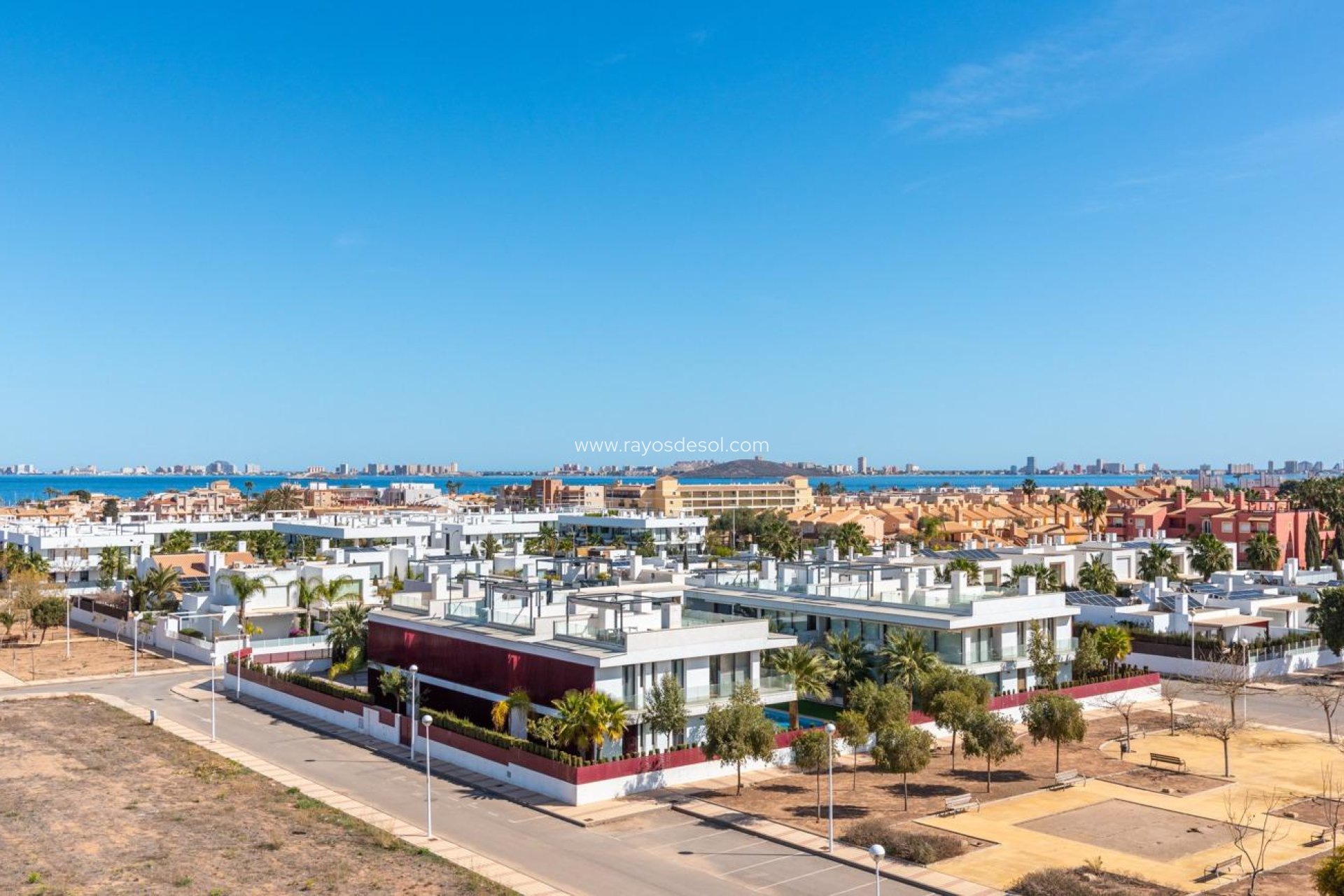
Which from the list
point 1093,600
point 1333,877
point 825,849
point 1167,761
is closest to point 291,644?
point 825,849

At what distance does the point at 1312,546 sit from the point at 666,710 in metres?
84.3

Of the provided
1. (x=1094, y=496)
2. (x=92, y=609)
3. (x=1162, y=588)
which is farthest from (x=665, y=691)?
(x=1094, y=496)

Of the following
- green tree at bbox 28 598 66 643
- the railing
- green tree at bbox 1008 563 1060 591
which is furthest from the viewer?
green tree at bbox 28 598 66 643

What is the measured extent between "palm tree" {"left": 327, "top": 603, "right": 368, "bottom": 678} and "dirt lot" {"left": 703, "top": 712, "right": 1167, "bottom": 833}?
2281 cm

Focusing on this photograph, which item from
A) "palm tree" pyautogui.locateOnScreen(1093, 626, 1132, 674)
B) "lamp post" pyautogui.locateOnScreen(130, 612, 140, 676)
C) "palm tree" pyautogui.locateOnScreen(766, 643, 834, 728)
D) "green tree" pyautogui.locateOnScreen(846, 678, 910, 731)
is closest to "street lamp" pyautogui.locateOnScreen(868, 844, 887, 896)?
"green tree" pyautogui.locateOnScreen(846, 678, 910, 731)

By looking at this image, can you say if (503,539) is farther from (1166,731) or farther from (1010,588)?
(1166,731)

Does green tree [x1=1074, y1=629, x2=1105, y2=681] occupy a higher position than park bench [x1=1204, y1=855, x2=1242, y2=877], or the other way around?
green tree [x1=1074, y1=629, x2=1105, y2=681]

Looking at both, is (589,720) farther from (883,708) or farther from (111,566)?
(111,566)

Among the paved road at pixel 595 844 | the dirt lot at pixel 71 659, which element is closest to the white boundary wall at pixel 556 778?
the paved road at pixel 595 844

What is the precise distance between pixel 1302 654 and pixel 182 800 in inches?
2164

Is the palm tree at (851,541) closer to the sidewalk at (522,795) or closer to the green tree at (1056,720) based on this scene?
Result: the sidewalk at (522,795)

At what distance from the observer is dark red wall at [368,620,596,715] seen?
40750 mm

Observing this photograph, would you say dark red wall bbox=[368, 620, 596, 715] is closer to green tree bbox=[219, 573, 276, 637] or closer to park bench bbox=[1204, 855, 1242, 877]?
park bench bbox=[1204, 855, 1242, 877]

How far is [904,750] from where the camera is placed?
35094 millimetres
